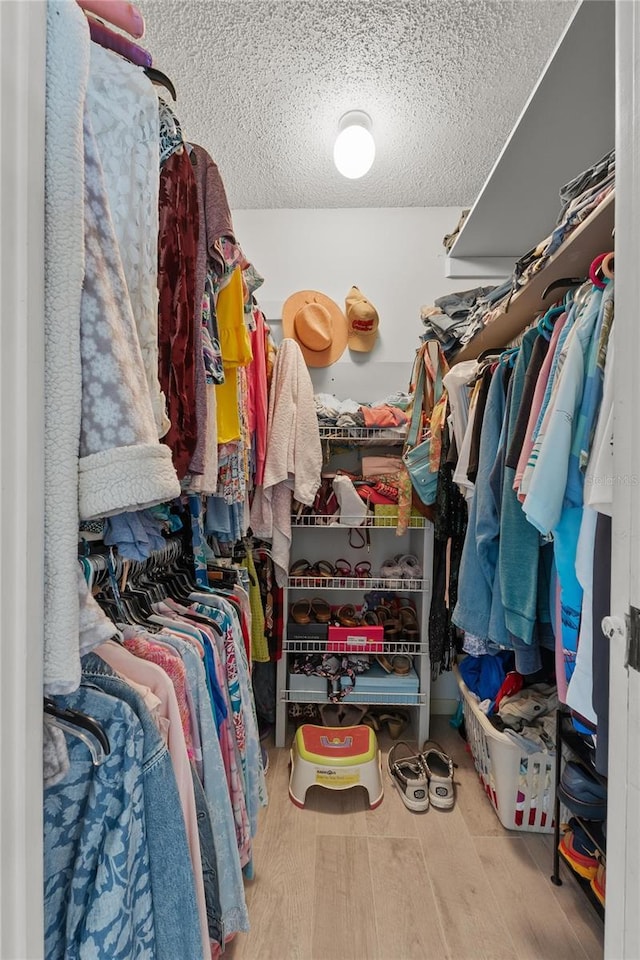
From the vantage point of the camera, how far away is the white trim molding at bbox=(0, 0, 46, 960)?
0.49 metres

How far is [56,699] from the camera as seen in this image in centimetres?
74

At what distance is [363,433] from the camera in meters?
2.33

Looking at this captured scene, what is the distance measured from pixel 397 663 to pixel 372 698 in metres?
0.21

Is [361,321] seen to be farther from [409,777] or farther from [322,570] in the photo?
[409,777]

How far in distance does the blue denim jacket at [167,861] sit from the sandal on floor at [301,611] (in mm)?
1594

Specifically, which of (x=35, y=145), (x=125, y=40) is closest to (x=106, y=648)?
(x=35, y=145)

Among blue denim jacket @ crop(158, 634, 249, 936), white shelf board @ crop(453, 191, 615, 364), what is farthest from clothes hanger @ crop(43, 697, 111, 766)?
white shelf board @ crop(453, 191, 615, 364)

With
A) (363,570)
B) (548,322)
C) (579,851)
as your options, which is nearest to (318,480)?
(363,570)

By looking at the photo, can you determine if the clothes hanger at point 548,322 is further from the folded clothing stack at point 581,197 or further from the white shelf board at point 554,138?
the white shelf board at point 554,138

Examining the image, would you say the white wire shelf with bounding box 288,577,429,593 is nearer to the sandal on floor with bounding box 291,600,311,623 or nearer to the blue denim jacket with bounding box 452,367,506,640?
the sandal on floor with bounding box 291,600,311,623

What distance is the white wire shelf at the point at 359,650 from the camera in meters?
2.21

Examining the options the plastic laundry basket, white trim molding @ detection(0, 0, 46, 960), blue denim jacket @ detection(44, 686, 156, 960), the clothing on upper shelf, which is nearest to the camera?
white trim molding @ detection(0, 0, 46, 960)

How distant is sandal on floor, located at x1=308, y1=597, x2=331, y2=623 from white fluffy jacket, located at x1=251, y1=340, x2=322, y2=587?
32 centimetres

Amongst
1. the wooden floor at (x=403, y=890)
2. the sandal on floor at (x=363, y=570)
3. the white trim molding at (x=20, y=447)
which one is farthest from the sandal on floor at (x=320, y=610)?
the white trim molding at (x=20, y=447)
